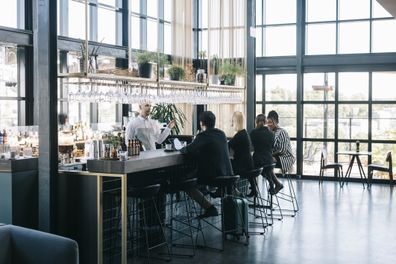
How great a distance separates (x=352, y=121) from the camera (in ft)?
40.6

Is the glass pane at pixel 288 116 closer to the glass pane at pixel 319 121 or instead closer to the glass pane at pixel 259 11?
the glass pane at pixel 319 121

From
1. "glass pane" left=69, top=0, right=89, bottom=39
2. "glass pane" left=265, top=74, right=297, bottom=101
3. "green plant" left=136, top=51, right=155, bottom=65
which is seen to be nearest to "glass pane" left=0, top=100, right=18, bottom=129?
"glass pane" left=69, top=0, right=89, bottom=39

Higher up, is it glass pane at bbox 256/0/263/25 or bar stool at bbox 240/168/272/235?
glass pane at bbox 256/0/263/25

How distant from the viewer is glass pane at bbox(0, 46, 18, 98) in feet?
28.4

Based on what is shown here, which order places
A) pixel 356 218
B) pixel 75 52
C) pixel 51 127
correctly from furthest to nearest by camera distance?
pixel 75 52 → pixel 356 218 → pixel 51 127

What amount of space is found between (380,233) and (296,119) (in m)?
5.83

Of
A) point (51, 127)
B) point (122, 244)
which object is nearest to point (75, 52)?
point (51, 127)

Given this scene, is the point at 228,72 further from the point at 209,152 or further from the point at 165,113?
the point at 209,152

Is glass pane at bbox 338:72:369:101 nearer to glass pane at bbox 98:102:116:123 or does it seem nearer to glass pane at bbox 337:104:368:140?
glass pane at bbox 337:104:368:140

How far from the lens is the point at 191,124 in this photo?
40.2 ft

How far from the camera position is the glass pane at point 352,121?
12258mm

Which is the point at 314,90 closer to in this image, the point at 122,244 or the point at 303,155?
the point at 303,155

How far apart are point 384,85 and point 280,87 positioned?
7.62ft

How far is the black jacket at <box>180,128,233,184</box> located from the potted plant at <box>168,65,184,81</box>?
62.4 inches
